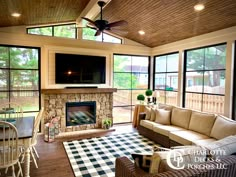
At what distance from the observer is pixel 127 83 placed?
6.44 metres

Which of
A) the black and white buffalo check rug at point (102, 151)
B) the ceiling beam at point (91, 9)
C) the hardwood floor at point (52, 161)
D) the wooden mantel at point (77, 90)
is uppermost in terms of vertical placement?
the ceiling beam at point (91, 9)

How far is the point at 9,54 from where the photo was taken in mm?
4789

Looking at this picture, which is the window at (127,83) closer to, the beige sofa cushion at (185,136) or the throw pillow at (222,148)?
the beige sofa cushion at (185,136)

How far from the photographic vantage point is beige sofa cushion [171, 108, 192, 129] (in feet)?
14.0

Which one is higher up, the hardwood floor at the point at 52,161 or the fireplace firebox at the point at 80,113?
the fireplace firebox at the point at 80,113

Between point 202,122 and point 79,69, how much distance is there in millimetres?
3582

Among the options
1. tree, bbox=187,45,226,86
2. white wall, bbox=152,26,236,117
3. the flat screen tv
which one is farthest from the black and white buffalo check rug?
tree, bbox=187,45,226,86

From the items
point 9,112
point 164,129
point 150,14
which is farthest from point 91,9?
point 164,129

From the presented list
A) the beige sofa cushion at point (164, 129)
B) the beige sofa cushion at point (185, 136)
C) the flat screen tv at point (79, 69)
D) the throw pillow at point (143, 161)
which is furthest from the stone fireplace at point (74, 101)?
the throw pillow at point (143, 161)

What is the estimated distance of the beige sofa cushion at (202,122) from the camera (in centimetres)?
369

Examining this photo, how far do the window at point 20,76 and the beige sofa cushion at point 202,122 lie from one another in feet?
13.5

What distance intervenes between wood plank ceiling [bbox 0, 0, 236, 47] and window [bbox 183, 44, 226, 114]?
Result: 0.58 m

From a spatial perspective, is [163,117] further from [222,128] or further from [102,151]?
[102,151]

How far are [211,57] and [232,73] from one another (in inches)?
30.4
